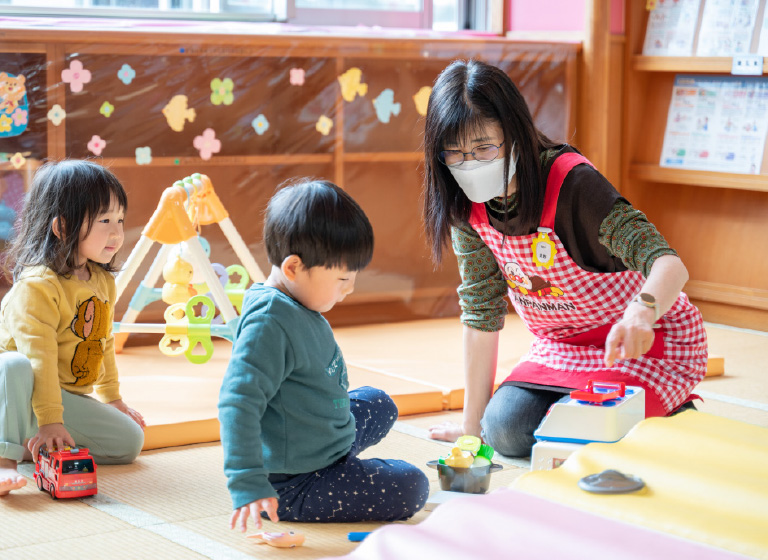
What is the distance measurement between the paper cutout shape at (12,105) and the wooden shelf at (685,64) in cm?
165

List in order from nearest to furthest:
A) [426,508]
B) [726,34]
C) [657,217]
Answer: [426,508] → [726,34] → [657,217]

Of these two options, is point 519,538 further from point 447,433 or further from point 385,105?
point 385,105

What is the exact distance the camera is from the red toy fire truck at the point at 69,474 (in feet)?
4.35

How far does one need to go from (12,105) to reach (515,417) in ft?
4.22

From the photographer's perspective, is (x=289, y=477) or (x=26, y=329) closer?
(x=289, y=477)

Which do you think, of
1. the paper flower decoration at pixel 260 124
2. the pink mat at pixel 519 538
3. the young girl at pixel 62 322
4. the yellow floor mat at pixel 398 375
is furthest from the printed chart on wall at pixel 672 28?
the pink mat at pixel 519 538

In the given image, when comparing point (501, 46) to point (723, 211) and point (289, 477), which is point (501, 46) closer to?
point (723, 211)

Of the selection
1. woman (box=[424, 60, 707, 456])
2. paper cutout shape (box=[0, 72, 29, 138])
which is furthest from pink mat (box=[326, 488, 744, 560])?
paper cutout shape (box=[0, 72, 29, 138])

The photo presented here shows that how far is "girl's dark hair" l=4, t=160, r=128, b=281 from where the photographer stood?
1.46 m

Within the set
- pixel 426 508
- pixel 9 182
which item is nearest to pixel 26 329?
pixel 426 508

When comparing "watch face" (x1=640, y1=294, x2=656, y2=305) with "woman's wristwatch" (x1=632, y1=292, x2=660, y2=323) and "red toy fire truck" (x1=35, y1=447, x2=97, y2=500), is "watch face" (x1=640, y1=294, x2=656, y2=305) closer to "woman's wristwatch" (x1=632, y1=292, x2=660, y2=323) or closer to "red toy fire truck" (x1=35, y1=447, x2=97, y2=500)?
"woman's wristwatch" (x1=632, y1=292, x2=660, y2=323)

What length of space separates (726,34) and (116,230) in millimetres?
1836

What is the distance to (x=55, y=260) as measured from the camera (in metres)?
1.47

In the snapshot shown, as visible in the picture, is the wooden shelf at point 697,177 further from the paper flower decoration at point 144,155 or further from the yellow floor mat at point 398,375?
the paper flower decoration at point 144,155
